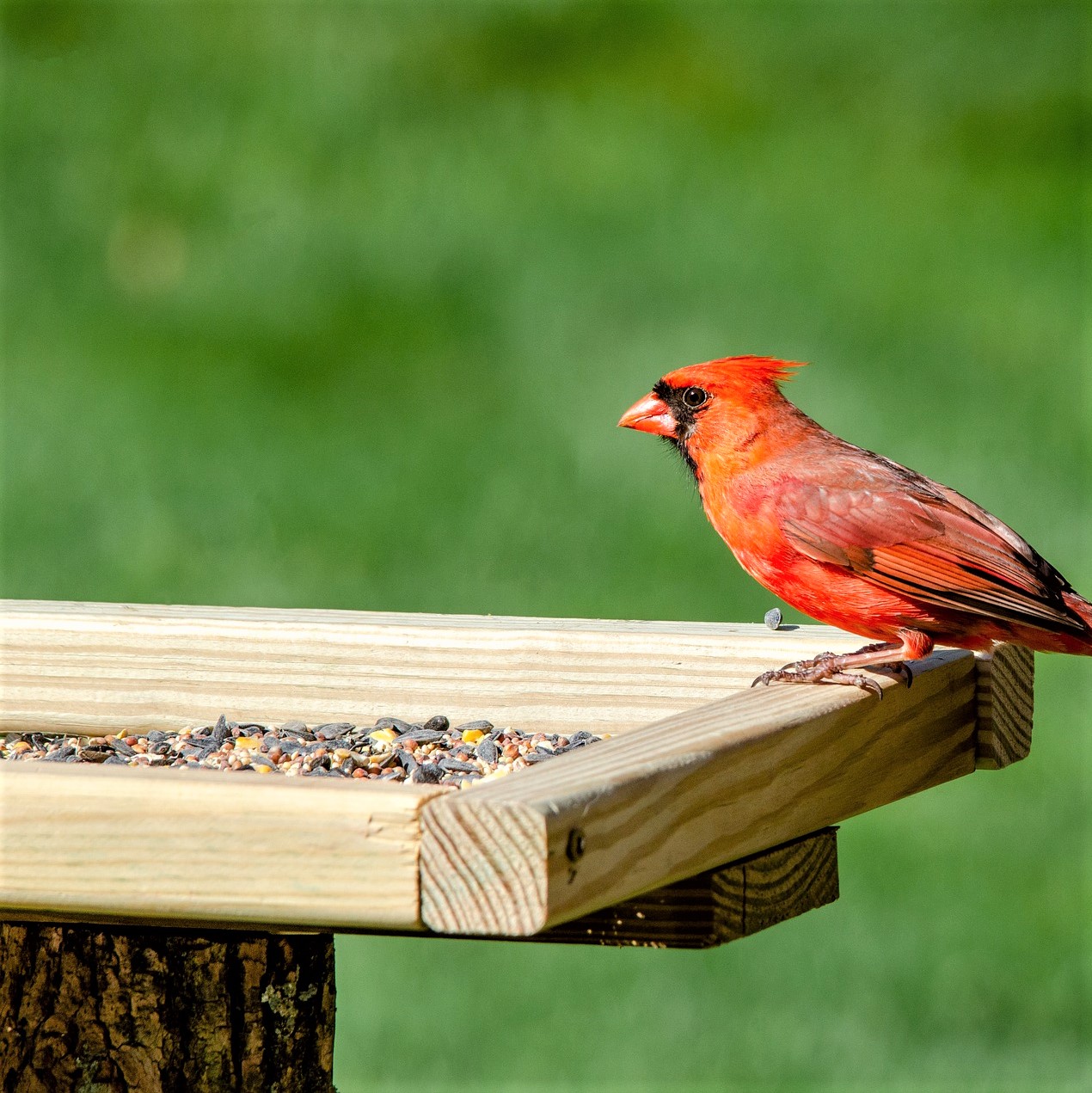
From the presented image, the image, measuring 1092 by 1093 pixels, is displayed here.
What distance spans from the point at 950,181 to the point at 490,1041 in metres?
2.78

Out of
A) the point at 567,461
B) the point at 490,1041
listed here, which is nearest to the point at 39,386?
the point at 567,461

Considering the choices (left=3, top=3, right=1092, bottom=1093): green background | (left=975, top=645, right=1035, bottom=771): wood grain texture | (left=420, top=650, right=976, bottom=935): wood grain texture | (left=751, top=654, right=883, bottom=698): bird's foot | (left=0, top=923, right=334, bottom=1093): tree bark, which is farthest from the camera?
(left=3, top=3, right=1092, bottom=1093): green background

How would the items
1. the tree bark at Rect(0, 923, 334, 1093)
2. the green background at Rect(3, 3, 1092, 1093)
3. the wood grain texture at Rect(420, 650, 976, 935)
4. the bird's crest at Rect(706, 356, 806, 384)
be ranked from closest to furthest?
the wood grain texture at Rect(420, 650, 976, 935)
the tree bark at Rect(0, 923, 334, 1093)
the bird's crest at Rect(706, 356, 806, 384)
the green background at Rect(3, 3, 1092, 1093)

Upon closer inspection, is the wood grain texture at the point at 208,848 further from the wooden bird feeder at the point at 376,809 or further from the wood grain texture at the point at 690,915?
the wood grain texture at the point at 690,915

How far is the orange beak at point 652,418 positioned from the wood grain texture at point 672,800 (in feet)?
2.61

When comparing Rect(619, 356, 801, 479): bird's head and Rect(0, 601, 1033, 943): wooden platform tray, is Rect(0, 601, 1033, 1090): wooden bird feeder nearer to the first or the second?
Rect(0, 601, 1033, 943): wooden platform tray

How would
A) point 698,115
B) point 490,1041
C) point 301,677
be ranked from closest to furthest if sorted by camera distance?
1. point 301,677
2. point 490,1041
3. point 698,115

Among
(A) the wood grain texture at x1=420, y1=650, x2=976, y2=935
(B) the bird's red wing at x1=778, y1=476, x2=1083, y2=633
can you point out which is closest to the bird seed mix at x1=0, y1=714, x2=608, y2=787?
(A) the wood grain texture at x1=420, y1=650, x2=976, y2=935

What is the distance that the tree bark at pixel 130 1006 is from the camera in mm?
2461

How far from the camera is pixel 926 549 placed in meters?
3.19

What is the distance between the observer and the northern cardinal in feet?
10.2

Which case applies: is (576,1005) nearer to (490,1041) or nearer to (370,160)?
(490,1041)

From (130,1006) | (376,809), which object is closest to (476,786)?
(376,809)

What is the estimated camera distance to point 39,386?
5.61m
